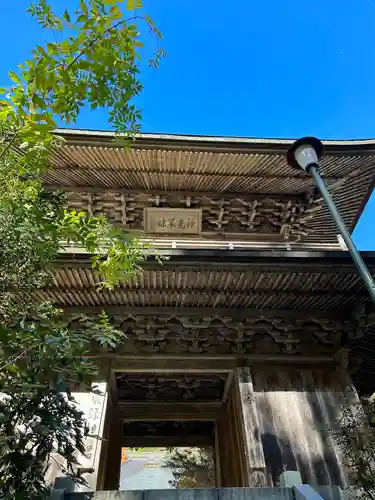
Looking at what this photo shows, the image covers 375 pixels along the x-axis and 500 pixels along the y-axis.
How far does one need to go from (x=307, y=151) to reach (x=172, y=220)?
459 centimetres

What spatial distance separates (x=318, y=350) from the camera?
6.47m

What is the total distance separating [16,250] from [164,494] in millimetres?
2885

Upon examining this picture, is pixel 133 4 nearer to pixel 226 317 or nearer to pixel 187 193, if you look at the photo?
pixel 226 317

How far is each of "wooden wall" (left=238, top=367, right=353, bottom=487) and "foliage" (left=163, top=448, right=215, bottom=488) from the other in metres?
12.1

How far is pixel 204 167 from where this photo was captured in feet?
30.0

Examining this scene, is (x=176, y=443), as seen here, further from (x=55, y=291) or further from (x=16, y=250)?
(x=16, y=250)

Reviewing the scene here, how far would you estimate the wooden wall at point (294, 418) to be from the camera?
530 cm

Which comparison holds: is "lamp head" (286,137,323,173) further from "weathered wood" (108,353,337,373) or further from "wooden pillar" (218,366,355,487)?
"wooden pillar" (218,366,355,487)

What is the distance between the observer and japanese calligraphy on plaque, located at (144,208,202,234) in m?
9.38

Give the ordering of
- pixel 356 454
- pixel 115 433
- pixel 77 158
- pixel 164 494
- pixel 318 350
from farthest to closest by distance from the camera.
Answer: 1. pixel 77 158
2. pixel 115 433
3. pixel 318 350
4. pixel 356 454
5. pixel 164 494

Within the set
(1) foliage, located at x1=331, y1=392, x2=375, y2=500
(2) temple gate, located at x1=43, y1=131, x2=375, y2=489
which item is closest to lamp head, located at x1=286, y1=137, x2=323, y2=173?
(2) temple gate, located at x1=43, y1=131, x2=375, y2=489

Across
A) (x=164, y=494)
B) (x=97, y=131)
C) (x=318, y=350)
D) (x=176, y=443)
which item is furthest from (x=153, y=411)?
(x=97, y=131)

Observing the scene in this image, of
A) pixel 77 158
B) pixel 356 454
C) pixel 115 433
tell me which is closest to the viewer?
pixel 356 454

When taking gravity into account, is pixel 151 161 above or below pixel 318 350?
above
